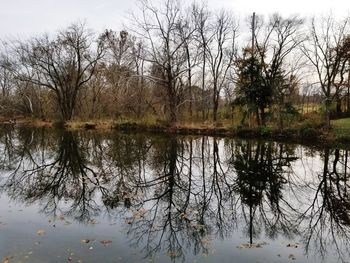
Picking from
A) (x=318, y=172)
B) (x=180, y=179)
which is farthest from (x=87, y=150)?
(x=318, y=172)

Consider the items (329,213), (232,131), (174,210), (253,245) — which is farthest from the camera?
(232,131)

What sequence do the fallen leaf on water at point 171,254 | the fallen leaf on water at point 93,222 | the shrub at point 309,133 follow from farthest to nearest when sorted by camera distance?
the shrub at point 309,133, the fallen leaf on water at point 93,222, the fallen leaf on water at point 171,254

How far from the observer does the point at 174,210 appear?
943 centimetres

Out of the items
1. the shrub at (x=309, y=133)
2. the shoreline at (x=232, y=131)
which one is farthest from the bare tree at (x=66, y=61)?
the shrub at (x=309, y=133)

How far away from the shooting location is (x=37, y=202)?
402 inches

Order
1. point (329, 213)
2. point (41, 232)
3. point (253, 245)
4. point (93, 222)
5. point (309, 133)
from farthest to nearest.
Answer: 1. point (309, 133)
2. point (329, 213)
3. point (93, 222)
4. point (41, 232)
5. point (253, 245)

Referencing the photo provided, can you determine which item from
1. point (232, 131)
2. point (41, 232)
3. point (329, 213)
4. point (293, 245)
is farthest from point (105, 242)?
point (232, 131)

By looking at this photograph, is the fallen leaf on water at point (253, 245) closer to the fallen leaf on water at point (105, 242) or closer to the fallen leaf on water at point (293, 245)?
the fallen leaf on water at point (293, 245)

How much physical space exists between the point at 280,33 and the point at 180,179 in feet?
68.9

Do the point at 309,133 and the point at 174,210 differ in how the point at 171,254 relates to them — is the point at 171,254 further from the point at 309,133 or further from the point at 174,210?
the point at 309,133

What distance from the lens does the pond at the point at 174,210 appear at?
6.88m

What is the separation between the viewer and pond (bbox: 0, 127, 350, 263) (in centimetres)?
688

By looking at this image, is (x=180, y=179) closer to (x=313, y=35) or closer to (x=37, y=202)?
(x=37, y=202)

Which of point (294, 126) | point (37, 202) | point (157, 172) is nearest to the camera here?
point (37, 202)
